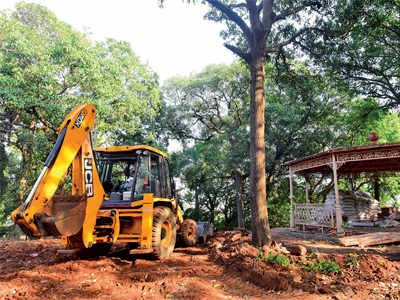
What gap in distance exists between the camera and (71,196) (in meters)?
4.77

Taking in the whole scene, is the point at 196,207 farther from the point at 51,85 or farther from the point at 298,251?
the point at 298,251

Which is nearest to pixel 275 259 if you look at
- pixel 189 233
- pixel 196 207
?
pixel 189 233

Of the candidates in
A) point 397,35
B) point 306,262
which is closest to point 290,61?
point 397,35

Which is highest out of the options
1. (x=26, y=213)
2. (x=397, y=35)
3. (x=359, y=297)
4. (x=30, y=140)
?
(x=397, y=35)

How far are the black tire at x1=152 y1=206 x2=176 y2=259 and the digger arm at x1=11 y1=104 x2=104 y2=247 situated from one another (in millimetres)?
1346

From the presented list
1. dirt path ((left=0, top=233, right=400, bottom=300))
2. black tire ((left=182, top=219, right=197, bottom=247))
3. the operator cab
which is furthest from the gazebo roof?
the operator cab

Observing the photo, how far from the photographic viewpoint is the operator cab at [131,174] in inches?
241

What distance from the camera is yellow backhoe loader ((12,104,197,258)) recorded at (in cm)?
416

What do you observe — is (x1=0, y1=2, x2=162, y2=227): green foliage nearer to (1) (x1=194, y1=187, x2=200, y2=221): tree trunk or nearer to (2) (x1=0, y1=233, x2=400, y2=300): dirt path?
(1) (x1=194, y1=187, x2=200, y2=221): tree trunk

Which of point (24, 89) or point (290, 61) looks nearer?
point (290, 61)

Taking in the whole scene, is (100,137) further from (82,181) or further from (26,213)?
(26,213)

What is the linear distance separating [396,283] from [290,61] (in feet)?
27.2

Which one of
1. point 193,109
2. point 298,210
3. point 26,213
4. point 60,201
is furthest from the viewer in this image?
point 193,109

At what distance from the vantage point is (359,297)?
13.5ft
